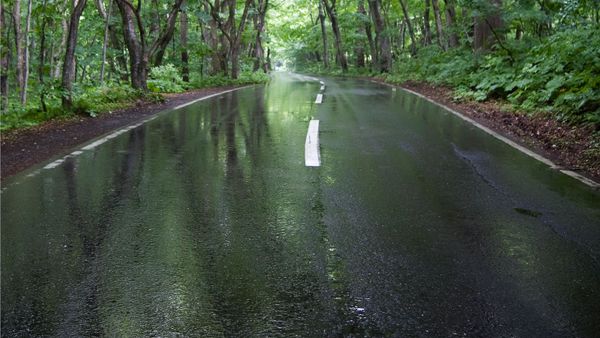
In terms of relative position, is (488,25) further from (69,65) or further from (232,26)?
(232,26)

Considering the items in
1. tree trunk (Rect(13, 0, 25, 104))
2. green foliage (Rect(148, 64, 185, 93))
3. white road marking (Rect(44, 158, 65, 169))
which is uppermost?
tree trunk (Rect(13, 0, 25, 104))

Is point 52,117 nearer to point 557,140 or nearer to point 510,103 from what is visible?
point 557,140

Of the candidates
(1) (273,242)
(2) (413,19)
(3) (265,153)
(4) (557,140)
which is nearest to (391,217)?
(1) (273,242)

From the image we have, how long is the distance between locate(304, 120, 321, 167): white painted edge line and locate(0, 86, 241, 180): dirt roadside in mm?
3670

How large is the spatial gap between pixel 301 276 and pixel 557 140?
23.1ft

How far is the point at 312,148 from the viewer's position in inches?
320

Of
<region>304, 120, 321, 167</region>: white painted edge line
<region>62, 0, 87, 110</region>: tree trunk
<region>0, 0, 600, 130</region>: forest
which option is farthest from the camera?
<region>62, 0, 87, 110</region>: tree trunk

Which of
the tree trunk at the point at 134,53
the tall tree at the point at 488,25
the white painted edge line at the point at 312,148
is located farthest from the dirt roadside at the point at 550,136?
the tree trunk at the point at 134,53

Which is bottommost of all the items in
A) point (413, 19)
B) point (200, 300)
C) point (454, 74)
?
point (200, 300)

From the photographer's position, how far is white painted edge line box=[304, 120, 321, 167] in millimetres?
7129

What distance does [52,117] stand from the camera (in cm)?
1115

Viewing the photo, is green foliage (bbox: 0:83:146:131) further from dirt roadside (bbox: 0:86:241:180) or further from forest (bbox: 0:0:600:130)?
dirt roadside (bbox: 0:86:241:180)

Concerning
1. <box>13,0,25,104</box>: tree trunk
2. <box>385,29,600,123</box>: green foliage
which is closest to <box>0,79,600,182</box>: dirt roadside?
<box>385,29,600,123</box>: green foliage

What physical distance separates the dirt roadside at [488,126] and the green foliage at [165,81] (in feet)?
23.3
